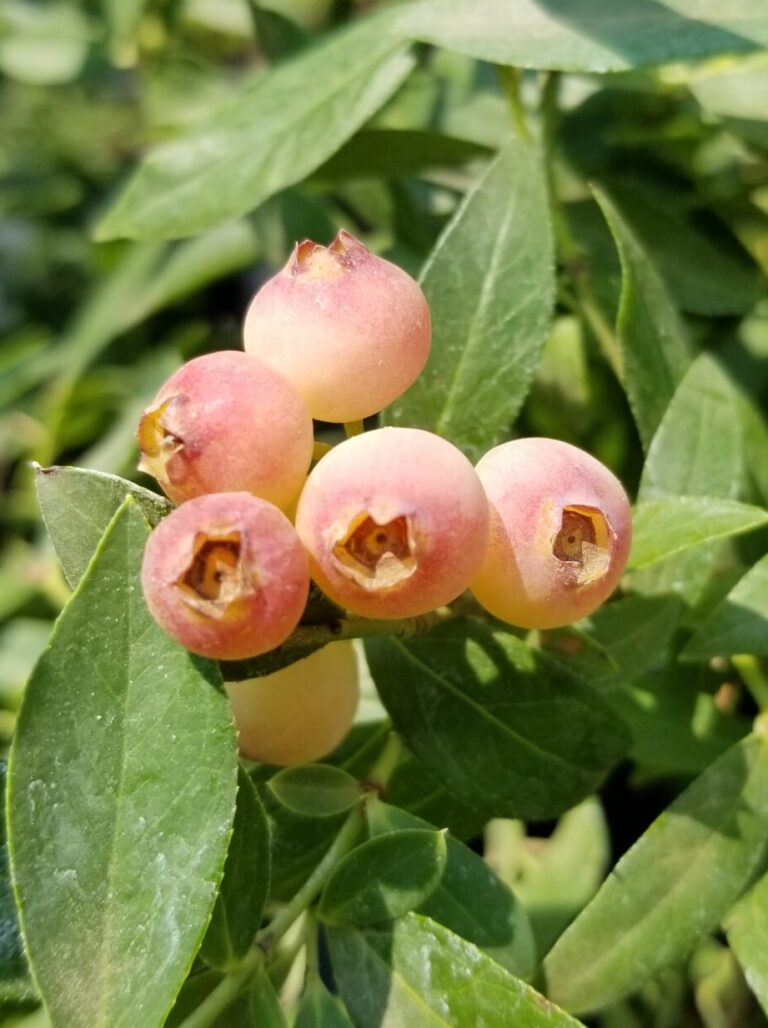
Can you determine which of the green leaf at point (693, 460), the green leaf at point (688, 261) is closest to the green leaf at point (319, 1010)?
the green leaf at point (693, 460)

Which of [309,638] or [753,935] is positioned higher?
[309,638]

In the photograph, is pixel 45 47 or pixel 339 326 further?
pixel 45 47

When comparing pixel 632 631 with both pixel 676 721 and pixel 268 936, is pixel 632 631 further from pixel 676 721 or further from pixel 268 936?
pixel 268 936

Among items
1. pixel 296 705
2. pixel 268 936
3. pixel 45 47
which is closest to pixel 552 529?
pixel 296 705

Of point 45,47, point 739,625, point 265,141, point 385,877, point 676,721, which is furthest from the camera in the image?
point 45,47

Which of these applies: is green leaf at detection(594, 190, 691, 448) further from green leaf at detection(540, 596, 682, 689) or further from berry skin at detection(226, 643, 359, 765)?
berry skin at detection(226, 643, 359, 765)

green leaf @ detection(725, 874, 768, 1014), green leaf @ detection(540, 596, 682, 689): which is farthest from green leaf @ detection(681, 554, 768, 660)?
green leaf @ detection(725, 874, 768, 1014)
